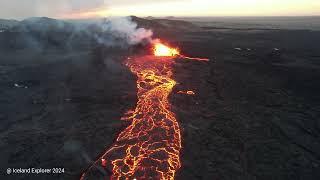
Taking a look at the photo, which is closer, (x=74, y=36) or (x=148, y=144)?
(x=148, y=144)

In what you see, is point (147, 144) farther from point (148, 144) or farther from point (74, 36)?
point (74, 36)

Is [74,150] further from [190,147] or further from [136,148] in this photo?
[190,147]

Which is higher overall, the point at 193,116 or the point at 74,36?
the point at 74,36

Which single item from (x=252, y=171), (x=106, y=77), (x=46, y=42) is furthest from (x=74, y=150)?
(x=46, y=42)

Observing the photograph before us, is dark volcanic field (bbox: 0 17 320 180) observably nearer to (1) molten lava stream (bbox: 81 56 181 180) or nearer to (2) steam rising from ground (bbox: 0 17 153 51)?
(1) molten lava stream (bbox: 81 56 181 180)

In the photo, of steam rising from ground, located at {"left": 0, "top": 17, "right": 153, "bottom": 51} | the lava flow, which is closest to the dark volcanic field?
the lava flow

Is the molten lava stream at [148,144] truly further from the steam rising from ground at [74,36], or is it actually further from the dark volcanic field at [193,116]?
the steam rising from ground at [74,36]

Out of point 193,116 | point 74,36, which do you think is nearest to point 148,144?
point 193,116
